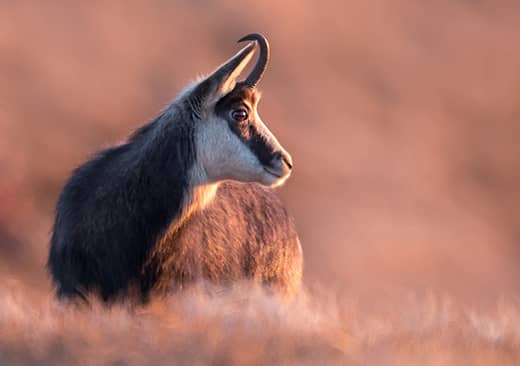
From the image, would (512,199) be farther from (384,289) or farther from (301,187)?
(384,289)

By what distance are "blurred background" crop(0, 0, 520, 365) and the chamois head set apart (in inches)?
553

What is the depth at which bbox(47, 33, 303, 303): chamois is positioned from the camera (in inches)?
476

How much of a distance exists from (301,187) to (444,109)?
11.9 metres

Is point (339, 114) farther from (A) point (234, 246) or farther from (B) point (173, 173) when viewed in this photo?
(B) point (173, 173)

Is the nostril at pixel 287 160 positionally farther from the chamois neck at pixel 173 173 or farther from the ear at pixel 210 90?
the ear at pixel 210 90

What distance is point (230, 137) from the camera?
12836 millimetres

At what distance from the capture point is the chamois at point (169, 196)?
1208 cm

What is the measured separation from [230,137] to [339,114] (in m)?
34.1

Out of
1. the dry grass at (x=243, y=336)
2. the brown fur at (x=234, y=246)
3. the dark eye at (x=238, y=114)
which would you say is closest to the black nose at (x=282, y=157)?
the dark eye at (x=238, y=114)

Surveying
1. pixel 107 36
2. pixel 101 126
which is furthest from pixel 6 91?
pixel 107 36

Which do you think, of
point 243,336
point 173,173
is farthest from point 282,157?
point 243,336

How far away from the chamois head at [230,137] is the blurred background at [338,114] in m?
15.3

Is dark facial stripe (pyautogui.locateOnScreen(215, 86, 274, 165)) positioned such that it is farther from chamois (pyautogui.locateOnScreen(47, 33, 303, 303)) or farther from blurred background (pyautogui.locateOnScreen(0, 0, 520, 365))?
blurred background (pyautogui.locateOnScreen(0, 0, 520, 365))

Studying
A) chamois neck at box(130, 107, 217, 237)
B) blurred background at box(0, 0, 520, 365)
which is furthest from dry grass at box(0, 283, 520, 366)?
blurred background at box(0, 0, 520, 365)
